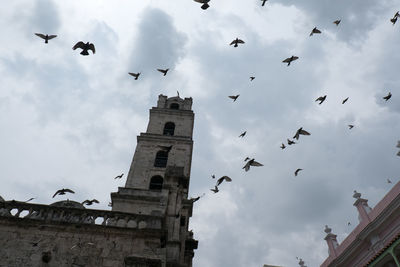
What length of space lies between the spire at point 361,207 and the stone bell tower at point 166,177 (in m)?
10.1

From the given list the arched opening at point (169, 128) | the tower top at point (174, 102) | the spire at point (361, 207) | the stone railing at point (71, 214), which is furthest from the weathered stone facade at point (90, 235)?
the tower top at point (174, 102)

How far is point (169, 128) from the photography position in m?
32.3

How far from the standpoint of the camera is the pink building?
1631 cm

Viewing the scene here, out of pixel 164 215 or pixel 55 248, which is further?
pixel 164 215

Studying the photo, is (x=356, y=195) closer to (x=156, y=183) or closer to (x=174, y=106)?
(x=156, y=183)

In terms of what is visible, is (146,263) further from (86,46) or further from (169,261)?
(86,46)

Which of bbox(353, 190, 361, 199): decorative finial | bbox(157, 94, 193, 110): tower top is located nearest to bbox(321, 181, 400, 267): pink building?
bbox(353, 190, 361, 199): decorative finial

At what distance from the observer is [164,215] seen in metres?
14.0

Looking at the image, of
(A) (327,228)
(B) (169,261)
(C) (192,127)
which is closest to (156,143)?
(C) (192,127)

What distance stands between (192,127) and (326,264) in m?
16.8

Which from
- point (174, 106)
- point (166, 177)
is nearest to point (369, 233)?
point (166, 177)

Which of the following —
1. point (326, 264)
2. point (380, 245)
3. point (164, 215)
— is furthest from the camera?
point (326, 264)

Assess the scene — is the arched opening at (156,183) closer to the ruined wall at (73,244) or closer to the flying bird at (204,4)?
the ruined wall at (73,244)

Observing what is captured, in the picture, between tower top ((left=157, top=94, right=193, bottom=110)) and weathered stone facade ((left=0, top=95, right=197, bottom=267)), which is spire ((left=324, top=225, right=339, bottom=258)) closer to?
weathered stone facade ((left=0, top=95, right=197, bottom=267))
